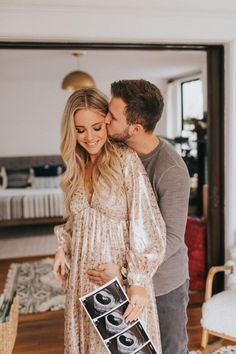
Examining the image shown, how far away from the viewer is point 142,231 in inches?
51.1

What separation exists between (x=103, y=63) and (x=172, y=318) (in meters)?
4.47

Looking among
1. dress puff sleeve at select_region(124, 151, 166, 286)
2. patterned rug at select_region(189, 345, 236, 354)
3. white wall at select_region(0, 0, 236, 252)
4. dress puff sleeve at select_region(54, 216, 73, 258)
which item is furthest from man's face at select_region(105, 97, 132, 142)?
patterned rug at select_region(189, 345, 236, 354)

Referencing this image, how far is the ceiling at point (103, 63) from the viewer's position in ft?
14.8

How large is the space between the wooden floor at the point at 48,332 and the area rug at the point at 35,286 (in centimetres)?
15

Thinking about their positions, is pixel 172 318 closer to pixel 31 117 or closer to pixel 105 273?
pixel 105 273

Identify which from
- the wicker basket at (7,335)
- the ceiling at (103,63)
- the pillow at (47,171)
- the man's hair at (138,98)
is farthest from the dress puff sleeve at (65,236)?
the pillow at (47,171)

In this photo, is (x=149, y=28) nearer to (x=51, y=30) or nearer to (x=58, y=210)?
(x=51, y=30)

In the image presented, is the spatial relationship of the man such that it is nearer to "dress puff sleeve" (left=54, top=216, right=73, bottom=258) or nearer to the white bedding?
"dress puff sleeve" (left=54, top=216, right=73, bottom=258)

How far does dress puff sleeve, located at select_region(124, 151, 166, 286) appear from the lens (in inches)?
50.6

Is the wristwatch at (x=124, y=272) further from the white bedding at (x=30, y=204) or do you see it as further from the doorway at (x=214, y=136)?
the white bedding at (x=30, y=204)

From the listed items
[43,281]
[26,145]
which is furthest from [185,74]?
[26,145]

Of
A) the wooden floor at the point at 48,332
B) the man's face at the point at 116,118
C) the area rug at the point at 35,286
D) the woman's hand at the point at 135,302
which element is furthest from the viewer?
the area rug at the point at 35,286

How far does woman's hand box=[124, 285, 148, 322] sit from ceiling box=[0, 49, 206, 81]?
291 cm

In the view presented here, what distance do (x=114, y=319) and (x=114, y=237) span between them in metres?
0.26
